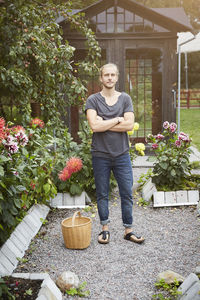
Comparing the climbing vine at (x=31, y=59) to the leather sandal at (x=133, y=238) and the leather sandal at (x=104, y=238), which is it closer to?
the leather sandal at (x=104, y=238)

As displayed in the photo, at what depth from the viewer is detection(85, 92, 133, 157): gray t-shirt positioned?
3758 millimetres

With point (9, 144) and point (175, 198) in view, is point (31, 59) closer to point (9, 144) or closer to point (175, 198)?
point (9, 144)

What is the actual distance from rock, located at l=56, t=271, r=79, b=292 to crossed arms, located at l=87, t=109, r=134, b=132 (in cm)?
141

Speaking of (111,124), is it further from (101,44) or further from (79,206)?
(101,44)

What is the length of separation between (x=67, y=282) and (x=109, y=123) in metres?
1.52

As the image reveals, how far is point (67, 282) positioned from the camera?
2951 millimetres

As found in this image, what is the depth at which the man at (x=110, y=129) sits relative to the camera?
12.1ft

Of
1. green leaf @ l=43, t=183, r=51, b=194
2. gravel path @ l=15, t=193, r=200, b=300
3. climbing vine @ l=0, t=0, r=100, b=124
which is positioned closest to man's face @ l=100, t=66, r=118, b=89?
climbing vine @ l=0, t=0, r=100, b=124

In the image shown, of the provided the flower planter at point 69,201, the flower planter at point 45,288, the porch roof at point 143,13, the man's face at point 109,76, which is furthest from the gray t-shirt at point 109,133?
the porch roof at point 143,13

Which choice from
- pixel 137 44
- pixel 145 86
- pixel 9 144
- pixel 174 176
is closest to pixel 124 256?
pixel 9 144

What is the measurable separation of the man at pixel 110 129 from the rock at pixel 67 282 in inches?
44.4

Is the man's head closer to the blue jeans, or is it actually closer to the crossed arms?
the crossed arms

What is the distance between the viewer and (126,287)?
10.1 ft

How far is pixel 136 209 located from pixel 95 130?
1.88 m
